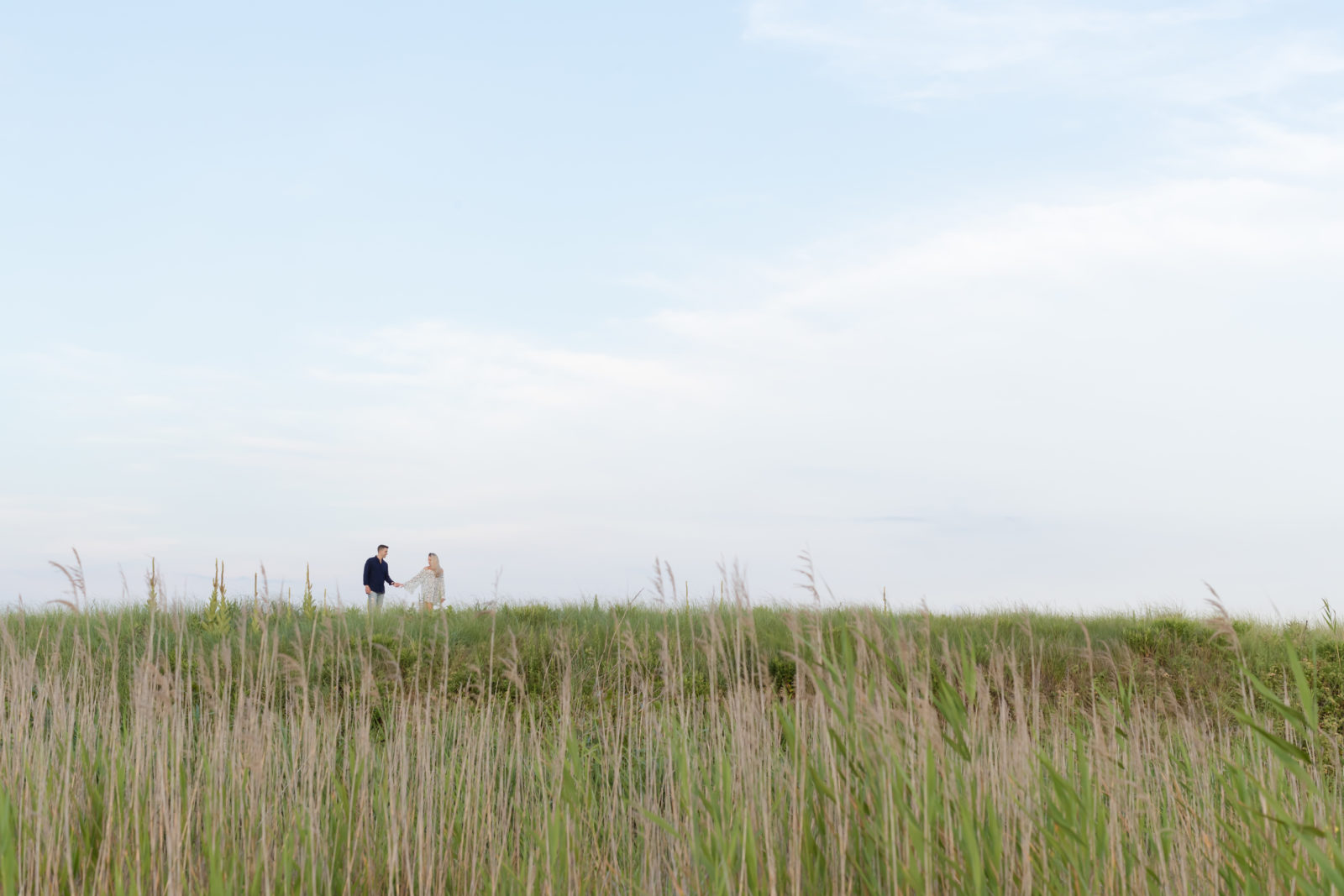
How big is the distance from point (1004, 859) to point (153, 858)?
3.12m

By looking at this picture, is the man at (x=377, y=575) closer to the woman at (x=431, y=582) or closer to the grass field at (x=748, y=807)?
the woman at (x=431, y=582)

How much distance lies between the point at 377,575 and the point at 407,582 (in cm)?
66

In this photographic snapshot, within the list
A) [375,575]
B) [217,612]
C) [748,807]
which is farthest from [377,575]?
[748,807]

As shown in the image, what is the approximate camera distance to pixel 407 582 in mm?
15562

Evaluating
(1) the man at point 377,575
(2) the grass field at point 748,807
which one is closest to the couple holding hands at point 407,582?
(1) the man at point 377,575

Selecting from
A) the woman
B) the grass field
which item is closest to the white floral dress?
the woman

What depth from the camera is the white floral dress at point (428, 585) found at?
49.9ft

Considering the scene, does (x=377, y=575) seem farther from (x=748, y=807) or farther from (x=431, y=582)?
(x=748, y=807)

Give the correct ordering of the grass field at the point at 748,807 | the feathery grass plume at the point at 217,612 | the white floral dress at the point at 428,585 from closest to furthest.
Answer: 1. the grass field at the point at 748,807
2. the feathery grass plume at the point at 217,612
3. the white floral dress at the point at 428,585

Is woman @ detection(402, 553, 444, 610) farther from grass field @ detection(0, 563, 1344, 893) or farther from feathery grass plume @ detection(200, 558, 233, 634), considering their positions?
grass field @ detection(0, 563, 1344, 893)

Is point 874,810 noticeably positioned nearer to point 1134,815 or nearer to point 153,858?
point 1134,815

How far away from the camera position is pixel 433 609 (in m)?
13.3

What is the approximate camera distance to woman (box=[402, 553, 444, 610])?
15234mm

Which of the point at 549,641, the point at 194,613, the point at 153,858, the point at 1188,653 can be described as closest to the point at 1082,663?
the point at 1188,653
